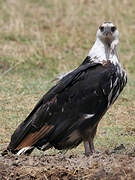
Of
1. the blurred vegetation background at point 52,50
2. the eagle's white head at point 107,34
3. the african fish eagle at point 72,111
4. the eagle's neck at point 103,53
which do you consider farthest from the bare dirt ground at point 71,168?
the eagle's white head at point 107,34

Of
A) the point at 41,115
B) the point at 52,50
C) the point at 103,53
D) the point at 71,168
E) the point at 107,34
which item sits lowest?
the point at 52,50

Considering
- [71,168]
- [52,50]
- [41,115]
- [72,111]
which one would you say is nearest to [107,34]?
[72,111]

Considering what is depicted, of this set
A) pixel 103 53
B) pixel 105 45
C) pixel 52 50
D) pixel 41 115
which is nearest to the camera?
pixel 41 115

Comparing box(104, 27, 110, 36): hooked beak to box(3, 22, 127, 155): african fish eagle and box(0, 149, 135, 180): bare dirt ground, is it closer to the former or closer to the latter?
box(3, 22, 127, 155): african fish eagle

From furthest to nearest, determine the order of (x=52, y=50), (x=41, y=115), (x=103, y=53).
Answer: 1. (x=52, y=50)
2. (x=103, y=53)
3. (x=41, y=115)

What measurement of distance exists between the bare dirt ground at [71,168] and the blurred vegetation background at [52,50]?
32.2 inches

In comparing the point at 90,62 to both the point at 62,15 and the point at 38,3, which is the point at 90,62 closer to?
the point at 62,15

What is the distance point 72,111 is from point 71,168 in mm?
875

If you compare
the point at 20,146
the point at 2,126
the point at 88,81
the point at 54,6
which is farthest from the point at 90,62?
the point at 54,6

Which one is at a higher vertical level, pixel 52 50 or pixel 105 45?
pixel 105 45

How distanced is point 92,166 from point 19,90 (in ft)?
12.7

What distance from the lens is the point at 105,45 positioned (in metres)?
A: 6.45

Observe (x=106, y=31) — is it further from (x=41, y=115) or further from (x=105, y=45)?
(x=41, y=115)

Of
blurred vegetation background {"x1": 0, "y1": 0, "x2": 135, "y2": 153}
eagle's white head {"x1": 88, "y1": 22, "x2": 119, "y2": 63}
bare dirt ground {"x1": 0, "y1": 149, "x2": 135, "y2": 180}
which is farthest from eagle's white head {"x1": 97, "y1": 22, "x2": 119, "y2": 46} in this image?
bare dirt ground {"x1": 0, "y1": 149, "x2": 135, "y2": 180}
